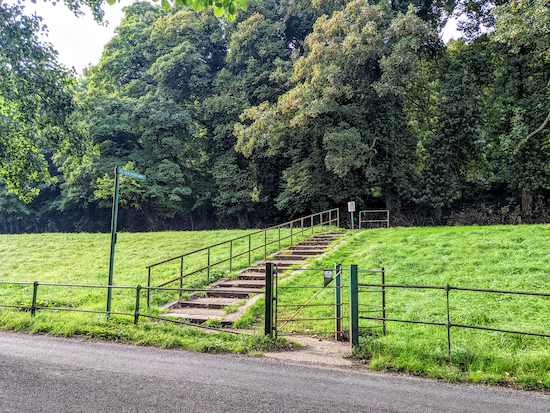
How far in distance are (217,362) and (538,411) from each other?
13.1 ft

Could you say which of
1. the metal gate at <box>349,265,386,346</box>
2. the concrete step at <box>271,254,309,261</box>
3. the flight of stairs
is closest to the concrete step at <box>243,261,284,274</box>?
the flight of stairs

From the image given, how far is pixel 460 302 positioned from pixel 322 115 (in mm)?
16673

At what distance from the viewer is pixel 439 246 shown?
452 inches

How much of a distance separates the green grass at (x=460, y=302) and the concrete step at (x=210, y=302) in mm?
1344

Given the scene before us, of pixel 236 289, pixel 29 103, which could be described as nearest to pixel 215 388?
pixel 236 289

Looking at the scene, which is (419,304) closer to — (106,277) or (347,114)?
(106,277)

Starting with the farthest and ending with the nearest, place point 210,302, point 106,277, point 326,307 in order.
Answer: point 106,277 → point 210,302 → point 326,307

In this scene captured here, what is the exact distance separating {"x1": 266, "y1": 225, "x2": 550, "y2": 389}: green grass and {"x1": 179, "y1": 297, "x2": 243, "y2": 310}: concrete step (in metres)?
1.34

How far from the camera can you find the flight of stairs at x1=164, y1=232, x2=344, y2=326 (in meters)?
7.76

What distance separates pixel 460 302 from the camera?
7.35m

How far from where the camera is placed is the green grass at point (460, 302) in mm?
4945

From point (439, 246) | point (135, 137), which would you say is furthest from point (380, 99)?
point (135, 137)

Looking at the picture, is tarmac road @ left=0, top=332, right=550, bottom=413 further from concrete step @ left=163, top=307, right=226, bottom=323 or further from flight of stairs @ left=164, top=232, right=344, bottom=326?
concrete step @ left=163, top=307, right=226, bottom=323

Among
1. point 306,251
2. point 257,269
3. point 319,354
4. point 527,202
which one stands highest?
point 527,202
